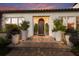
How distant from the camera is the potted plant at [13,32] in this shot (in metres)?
4.49

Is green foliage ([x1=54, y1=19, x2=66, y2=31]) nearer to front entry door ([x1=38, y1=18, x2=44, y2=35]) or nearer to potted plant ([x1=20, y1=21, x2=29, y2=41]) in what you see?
front entry door ([x1=38, y1=18, x2=44, y2=35])

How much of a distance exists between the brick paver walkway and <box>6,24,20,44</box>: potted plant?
0.31 feet

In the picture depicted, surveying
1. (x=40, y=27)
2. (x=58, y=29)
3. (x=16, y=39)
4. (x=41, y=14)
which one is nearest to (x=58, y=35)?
(x=58, y=29)

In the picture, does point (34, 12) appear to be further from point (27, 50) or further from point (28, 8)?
point (27, 50)

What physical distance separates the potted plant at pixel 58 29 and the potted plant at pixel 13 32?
23.2 inches

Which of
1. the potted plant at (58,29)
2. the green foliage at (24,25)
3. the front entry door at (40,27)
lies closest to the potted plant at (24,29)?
the green foliage at (24,25)

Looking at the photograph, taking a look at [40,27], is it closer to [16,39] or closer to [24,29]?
[24,29]

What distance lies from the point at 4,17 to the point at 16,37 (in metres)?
0.38

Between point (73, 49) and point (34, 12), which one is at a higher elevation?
point (34, 12)

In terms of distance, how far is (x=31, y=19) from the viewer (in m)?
4.54

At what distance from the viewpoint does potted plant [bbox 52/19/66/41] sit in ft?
14.7

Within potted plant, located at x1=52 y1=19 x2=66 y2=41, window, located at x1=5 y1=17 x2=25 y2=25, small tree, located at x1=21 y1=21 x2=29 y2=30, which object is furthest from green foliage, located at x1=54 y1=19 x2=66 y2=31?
window, located at x1=5 y1=17 x2=25 y2=25

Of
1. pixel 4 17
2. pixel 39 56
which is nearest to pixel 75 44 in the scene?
pixel 39 56

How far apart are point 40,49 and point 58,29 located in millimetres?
438
